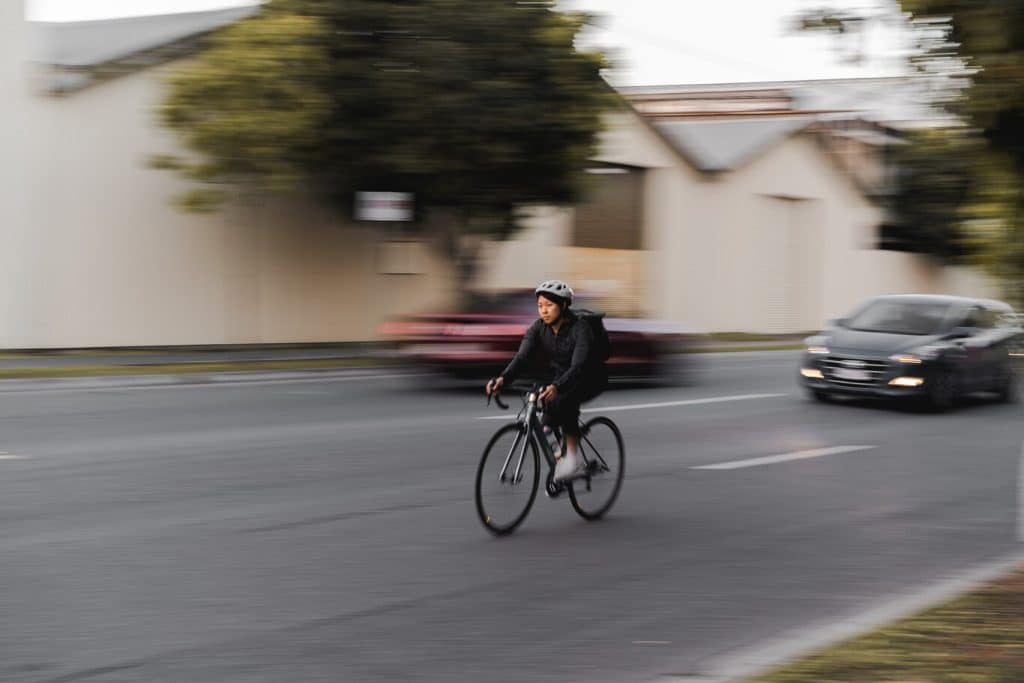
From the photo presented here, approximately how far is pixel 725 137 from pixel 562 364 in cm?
3710

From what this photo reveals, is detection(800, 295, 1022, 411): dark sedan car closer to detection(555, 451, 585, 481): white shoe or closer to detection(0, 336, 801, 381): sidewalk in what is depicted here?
detection(0, 336, 801, 381): sidewalk

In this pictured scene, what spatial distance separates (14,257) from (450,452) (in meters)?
13.6

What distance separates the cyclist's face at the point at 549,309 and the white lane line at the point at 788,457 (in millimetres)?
3708

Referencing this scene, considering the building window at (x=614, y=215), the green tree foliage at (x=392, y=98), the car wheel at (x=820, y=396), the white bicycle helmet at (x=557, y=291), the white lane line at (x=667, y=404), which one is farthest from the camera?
the building window at (x=614, y=215)

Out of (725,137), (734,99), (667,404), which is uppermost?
(734,99)

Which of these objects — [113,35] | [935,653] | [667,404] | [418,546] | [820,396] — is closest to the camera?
[935,653]

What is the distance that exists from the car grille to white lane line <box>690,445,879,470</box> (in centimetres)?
343

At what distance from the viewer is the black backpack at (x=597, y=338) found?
337 inches

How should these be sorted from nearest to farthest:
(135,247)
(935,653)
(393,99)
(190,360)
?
(935,653) → (190,360) → (393,99) → (135,247)

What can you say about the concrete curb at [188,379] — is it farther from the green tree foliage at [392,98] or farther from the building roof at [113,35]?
the building roof at [113,35]

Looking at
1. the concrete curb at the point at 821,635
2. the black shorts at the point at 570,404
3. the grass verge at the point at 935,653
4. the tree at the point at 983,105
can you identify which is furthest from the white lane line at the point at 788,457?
the tree at the point at 983,105

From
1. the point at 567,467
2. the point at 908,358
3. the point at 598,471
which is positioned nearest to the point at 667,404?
the point at 908,358

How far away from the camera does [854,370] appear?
17156 mm

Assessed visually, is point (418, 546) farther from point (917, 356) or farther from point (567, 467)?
point (917, 356)
